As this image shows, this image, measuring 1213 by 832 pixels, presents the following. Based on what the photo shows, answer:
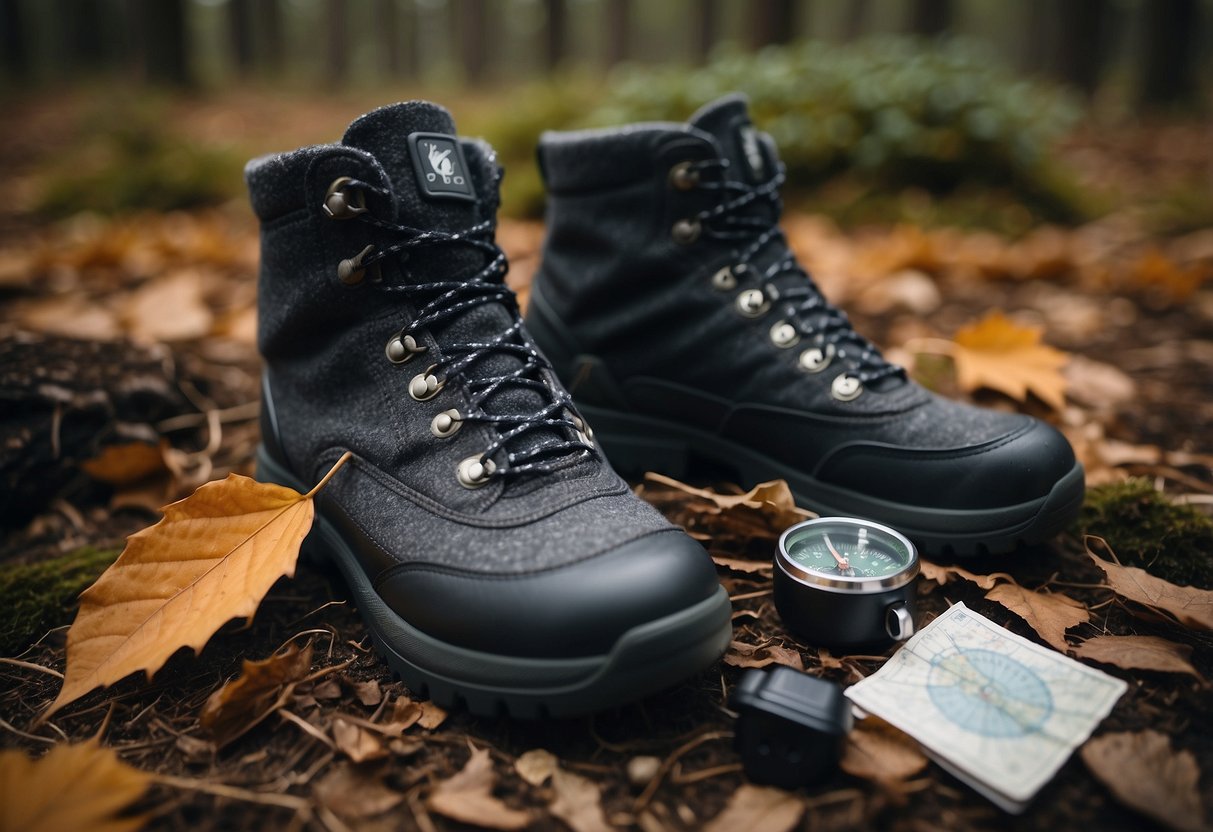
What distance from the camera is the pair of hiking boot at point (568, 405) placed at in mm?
1182

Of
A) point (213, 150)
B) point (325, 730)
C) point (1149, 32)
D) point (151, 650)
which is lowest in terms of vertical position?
point (325, 730)

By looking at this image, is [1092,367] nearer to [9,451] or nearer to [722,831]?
[722,831]

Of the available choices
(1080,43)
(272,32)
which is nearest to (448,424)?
(1080,43)

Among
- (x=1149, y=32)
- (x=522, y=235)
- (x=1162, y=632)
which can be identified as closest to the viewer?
(x=1162, y=632)

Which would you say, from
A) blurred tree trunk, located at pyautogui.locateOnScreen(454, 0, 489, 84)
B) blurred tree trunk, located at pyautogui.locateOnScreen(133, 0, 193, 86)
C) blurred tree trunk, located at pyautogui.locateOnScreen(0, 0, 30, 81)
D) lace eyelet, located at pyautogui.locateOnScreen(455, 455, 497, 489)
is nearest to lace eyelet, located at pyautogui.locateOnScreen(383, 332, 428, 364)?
lace eyelet, located at pyautogui.locateOnScreen(455, 455, 497, 489)

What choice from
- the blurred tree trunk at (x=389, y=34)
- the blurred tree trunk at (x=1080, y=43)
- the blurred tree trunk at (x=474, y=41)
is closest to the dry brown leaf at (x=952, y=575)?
the blurred tree trunk at (x=1080, y=43)

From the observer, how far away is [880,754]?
114cm

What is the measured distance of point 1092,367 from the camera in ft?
8.70

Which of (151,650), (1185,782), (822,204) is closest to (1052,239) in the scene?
(822,204)

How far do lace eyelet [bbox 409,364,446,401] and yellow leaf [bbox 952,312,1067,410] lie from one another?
1532mm

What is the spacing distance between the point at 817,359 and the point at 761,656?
0.71m

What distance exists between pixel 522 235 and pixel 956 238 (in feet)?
7.85

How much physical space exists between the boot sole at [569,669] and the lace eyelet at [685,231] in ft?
2.95

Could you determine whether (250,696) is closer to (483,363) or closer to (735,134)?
(483,363)
